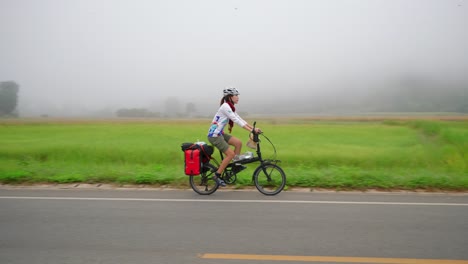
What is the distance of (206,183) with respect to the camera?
7.68 metres

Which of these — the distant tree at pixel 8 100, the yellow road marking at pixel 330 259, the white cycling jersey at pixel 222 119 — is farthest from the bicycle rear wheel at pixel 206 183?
the distant tree at pixel 8 100

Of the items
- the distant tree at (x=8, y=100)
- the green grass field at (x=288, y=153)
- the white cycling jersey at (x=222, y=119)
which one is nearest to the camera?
the white cycling jersey at (x=222, y=119)

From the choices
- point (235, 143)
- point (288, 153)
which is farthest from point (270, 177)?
point (288, 153)

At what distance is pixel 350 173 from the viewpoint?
879cm

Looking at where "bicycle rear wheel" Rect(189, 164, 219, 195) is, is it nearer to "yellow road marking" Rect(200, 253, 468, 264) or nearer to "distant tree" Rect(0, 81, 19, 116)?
"yellow road marking" Rect(200, 253, 468, 264)

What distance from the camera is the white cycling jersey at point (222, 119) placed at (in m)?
7.15

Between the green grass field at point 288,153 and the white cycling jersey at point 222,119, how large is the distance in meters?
1.59

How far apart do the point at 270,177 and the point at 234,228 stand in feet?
7.79

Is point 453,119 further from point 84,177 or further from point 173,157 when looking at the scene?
point 84,177

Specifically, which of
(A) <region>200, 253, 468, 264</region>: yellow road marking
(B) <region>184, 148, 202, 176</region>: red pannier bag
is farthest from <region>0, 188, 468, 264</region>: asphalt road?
(B) <region>184, 148, 202, 176</region>: red pannier bag

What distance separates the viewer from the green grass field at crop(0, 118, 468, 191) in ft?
28.3

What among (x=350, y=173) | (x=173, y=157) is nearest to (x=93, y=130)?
(x=173, y=157)

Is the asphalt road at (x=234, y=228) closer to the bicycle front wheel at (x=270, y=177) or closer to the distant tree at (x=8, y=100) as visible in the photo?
the bicycle front wheel at (x=270, y=177)

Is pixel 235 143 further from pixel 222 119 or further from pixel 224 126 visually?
pixel 222 119
